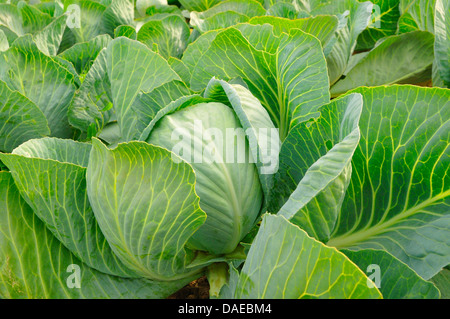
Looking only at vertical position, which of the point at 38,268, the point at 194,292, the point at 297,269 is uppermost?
the point at 297,269

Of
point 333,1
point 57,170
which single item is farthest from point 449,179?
point 333,1

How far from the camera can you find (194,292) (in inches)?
46.9

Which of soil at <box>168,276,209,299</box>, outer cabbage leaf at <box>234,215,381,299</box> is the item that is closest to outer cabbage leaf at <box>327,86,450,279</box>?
outer cabbage leaf at <box>234,215,381,299</box>

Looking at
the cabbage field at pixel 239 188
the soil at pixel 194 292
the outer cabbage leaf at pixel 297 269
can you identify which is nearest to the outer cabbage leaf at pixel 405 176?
the cabbage field at pixel 239 188

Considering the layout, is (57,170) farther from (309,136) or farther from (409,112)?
(409,112)

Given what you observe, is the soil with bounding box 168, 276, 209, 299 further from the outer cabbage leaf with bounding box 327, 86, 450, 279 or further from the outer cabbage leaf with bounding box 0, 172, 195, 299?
the outer cabbage leaf with bounding box 327, 86, 450, 279

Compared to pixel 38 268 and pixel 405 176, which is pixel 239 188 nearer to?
pixel 405 176

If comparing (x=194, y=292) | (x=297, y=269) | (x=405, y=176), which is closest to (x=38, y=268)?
(x=194, y=292)

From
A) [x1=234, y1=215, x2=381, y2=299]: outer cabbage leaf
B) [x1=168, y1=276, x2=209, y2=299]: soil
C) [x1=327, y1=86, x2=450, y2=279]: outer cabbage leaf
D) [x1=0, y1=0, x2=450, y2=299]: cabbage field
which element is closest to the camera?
[x1=234, y1=215, x2=381, y2=299]: outer cabbage leaf

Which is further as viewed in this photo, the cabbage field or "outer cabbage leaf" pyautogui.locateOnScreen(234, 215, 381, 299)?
the cabbage field

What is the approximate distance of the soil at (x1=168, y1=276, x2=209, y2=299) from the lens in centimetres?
118

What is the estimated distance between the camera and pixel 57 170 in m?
0.89

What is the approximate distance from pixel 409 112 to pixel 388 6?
123 cm

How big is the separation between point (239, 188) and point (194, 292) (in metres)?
0.42
